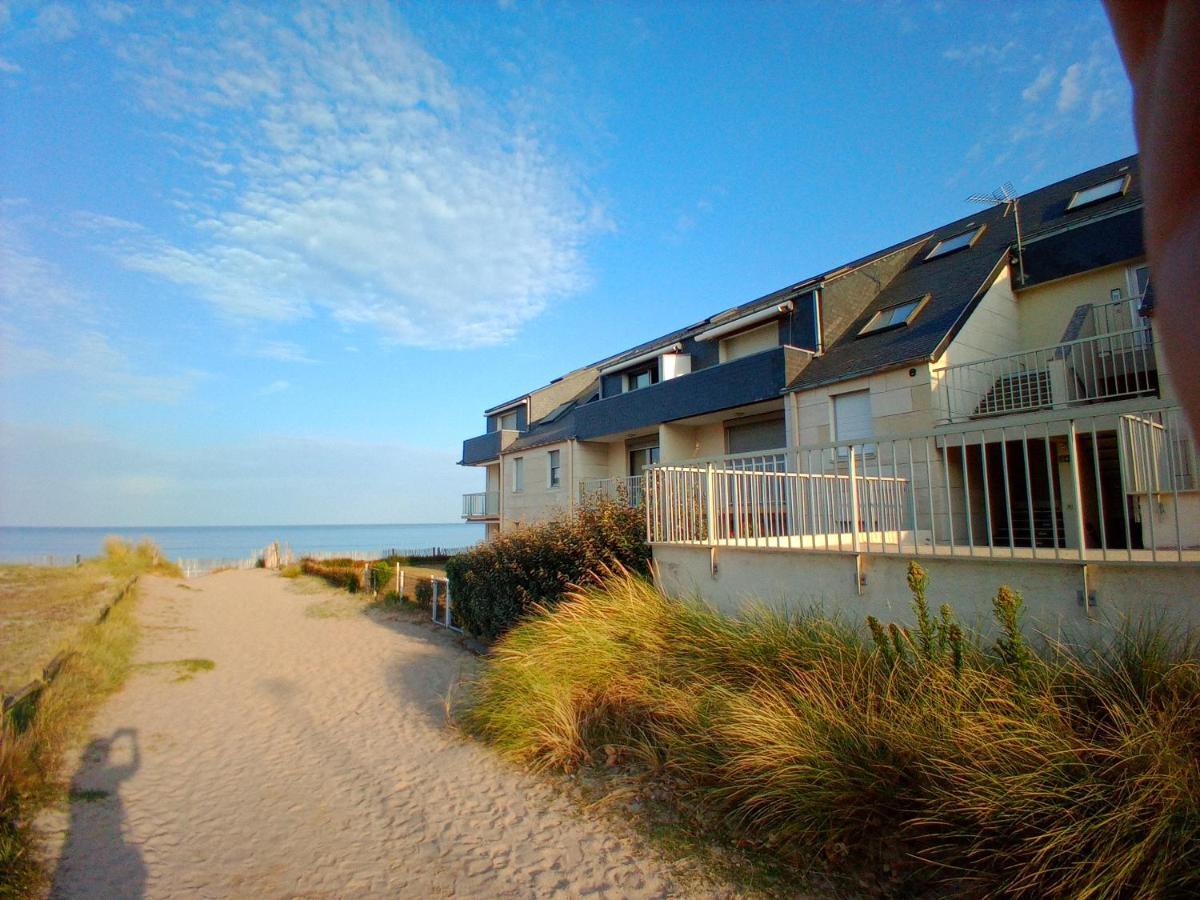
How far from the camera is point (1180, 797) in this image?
3428mm

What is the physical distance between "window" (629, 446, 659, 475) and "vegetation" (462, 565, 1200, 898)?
1550 centimetres

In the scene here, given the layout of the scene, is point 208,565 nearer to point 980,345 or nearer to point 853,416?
point 853,416

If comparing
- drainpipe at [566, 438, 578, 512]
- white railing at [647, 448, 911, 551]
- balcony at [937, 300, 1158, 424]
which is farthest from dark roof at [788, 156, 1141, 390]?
drainpipe at [566, 438, 578, 512]

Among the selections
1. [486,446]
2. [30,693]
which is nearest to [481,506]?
[486,446]

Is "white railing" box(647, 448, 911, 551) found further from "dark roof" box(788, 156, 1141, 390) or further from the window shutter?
"dark roof" box(788, 156, 1141, 390)

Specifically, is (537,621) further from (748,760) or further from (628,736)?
(748,760)

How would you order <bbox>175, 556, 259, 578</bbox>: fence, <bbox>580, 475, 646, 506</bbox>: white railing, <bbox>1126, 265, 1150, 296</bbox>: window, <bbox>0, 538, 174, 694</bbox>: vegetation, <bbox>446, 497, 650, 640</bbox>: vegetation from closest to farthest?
1. <bbox>0, 538, 174, 694</bbox>: vegetation
2. <bbox>446, 497, 650, 640</bbox>: vegetation
3. <bbox>580, 475, 646, 506</bbox>: white railing
4. <bbox>1126, 265, 1150, 296</bbox>: window
5. <bbox>175, 556, 259, 578</bbox>: fence

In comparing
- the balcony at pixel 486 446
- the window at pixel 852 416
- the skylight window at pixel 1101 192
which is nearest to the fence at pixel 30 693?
the window at pixel 852 416

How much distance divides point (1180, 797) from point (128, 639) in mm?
16962

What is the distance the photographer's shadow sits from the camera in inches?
193

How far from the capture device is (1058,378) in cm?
1180

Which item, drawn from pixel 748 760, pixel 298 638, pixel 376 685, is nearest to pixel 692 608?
pixel 748 760

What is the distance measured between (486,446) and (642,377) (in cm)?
1063

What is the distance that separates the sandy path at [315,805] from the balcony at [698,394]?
9829mm
